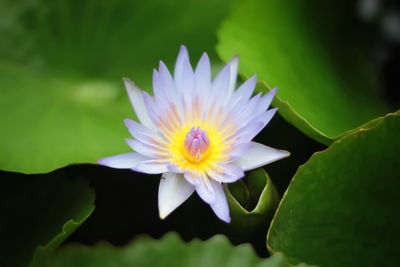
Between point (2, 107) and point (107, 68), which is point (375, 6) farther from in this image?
point (2, 107)

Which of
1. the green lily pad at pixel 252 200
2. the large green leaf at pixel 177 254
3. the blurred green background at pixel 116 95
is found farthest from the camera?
the blurred green background at pixel 116 95

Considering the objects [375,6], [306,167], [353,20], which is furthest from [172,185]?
[375,6]

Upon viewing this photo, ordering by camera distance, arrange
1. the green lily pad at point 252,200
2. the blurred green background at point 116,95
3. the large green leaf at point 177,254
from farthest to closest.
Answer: the blurred green background at point 116,95, the green lily pad at point 252,200, the large green leaf at point 177,254

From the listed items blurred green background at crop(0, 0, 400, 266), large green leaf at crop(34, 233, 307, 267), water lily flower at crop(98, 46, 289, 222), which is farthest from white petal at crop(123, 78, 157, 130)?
large green leaf at crop(34, 233, 307, 267)

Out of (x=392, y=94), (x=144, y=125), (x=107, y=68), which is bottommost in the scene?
(x=392, y=94)

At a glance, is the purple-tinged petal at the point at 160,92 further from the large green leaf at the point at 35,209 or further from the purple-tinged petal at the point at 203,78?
the large green leaf at the point at 35,209

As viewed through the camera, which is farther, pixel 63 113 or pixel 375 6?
pixel 375 6

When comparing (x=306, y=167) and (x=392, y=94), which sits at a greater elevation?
(x=306, y=167)

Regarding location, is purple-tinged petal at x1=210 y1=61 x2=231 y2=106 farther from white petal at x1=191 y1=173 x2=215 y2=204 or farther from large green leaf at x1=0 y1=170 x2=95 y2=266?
large green leaf at x1=0 y1=170 x2=95 y2=266

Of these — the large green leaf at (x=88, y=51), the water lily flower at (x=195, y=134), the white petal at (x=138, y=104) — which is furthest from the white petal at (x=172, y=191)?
the large green leaf at (x=88, y=51)

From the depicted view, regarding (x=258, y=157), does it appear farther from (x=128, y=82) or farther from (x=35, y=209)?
(x=35, y=209)
